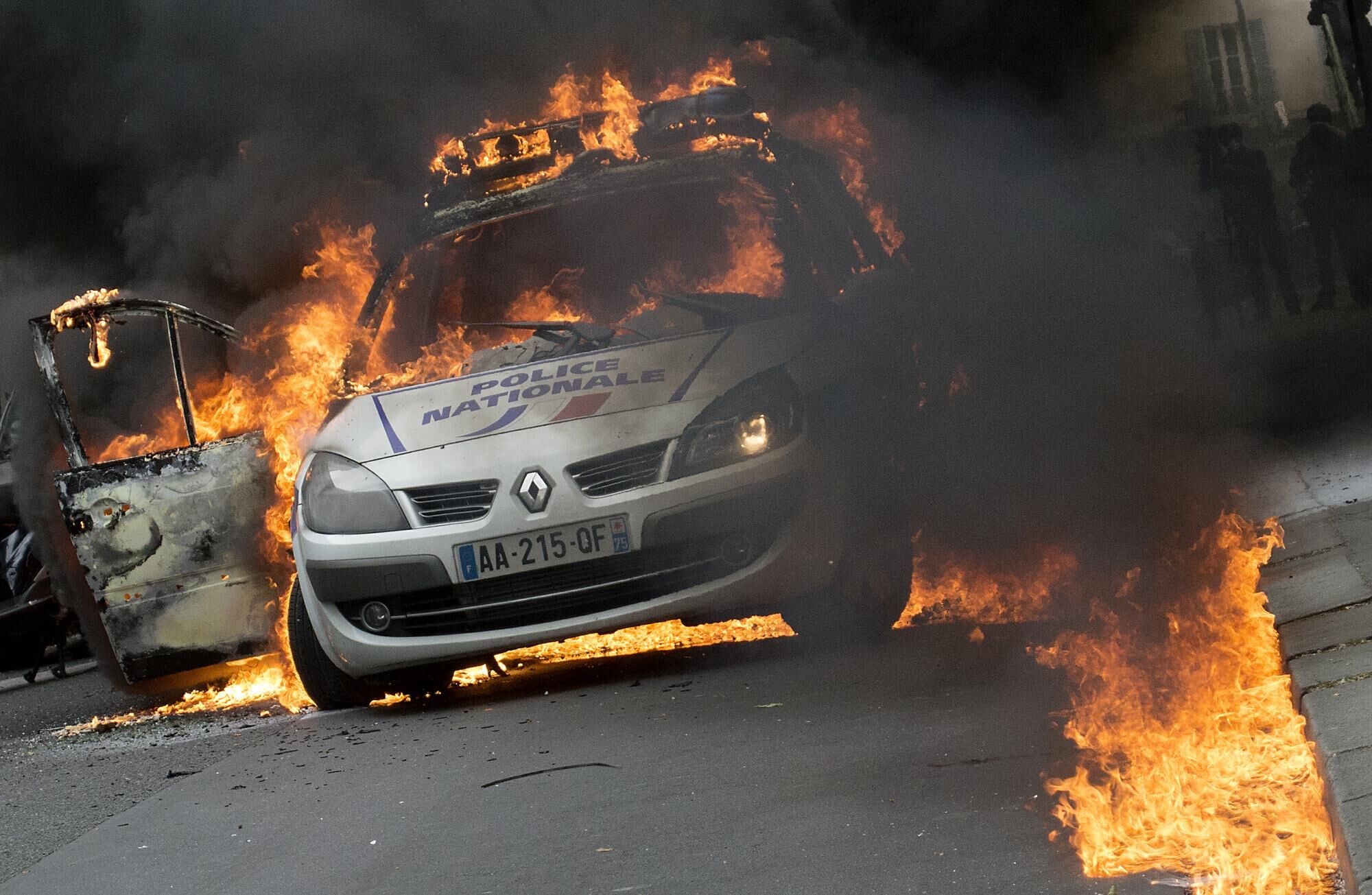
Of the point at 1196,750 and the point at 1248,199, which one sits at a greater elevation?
the point at 1248,199

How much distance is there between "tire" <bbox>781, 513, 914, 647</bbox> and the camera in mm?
6191

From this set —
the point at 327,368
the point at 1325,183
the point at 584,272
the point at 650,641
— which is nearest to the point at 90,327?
the point at 327,368

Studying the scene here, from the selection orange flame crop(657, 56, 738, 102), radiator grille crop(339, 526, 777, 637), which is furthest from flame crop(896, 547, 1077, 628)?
orange flame crop(657, 56, 738, 102)

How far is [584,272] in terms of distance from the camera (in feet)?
22.5

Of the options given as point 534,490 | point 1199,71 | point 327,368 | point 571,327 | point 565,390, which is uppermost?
point 1199,71

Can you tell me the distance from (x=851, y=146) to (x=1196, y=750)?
6.05m

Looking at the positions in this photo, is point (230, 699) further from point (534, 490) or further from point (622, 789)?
point (622, 789)

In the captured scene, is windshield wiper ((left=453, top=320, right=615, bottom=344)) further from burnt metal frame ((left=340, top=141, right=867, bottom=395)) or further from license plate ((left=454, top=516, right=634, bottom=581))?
license plate ((left=454, top=516, right=634, bottom=581))

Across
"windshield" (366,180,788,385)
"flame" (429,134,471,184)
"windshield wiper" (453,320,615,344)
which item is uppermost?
"flame" (429,134,471,184)

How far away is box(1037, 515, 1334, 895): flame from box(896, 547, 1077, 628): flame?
3.01 feet

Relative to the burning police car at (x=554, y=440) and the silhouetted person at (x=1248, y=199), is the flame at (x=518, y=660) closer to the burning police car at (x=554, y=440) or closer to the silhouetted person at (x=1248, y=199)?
the burning police car at (x=554, y=440)

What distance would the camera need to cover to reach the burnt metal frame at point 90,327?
728cm

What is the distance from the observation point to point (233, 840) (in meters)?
4.75

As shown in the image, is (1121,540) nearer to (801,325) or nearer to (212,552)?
(801,325)
